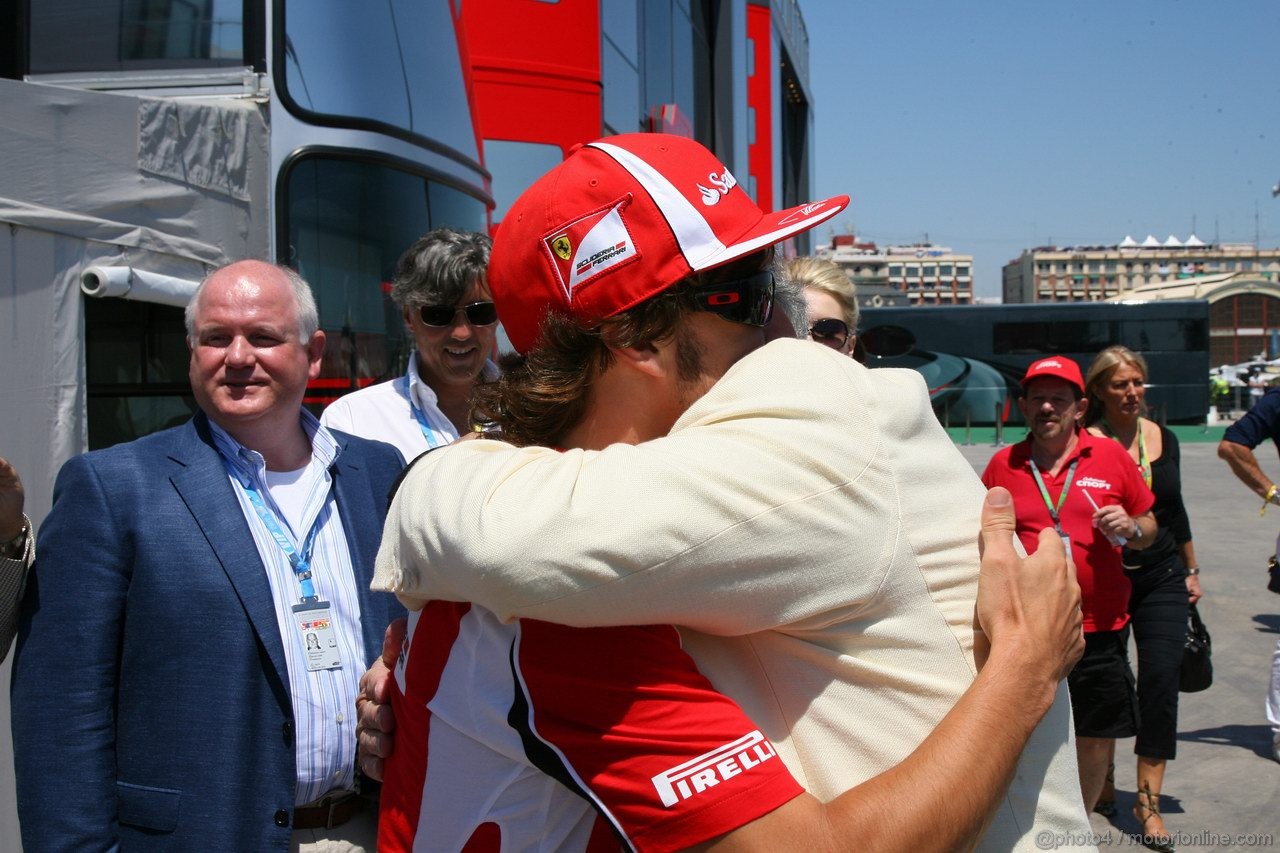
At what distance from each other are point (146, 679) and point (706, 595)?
4.78ft

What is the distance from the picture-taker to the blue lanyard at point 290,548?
7.32ft

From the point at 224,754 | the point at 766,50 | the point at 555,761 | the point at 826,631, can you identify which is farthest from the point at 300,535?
the point at 766,50

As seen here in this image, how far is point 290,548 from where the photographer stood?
2250 millimetres

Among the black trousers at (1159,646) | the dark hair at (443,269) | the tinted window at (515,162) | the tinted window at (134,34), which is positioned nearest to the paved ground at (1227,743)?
the black trousers at (1159,646)

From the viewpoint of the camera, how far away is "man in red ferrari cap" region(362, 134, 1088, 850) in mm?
992

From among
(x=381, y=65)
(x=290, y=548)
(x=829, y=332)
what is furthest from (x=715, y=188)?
(x=381, y=65)

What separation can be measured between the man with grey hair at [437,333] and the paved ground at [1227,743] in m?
3.49

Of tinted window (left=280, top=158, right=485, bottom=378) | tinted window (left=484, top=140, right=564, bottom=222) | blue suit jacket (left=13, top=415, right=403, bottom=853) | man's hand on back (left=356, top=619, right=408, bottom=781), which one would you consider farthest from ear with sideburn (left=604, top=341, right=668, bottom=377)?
tinted window (left=484, top=140, right=564, bottom=222)

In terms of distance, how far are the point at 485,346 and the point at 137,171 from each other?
1.22 metres

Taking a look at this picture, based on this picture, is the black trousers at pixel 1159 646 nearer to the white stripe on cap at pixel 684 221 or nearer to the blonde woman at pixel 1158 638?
the blonde woman at pixel 1158 638

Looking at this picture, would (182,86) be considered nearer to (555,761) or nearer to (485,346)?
(485,346)

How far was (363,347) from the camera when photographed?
4.49m

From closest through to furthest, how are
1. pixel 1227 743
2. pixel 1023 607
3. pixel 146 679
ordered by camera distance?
1. pixel 1023 607
2. pixel 146 679
3. pixel 1227 743

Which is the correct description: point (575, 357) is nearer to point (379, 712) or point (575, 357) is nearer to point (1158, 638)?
point (379, 712)
